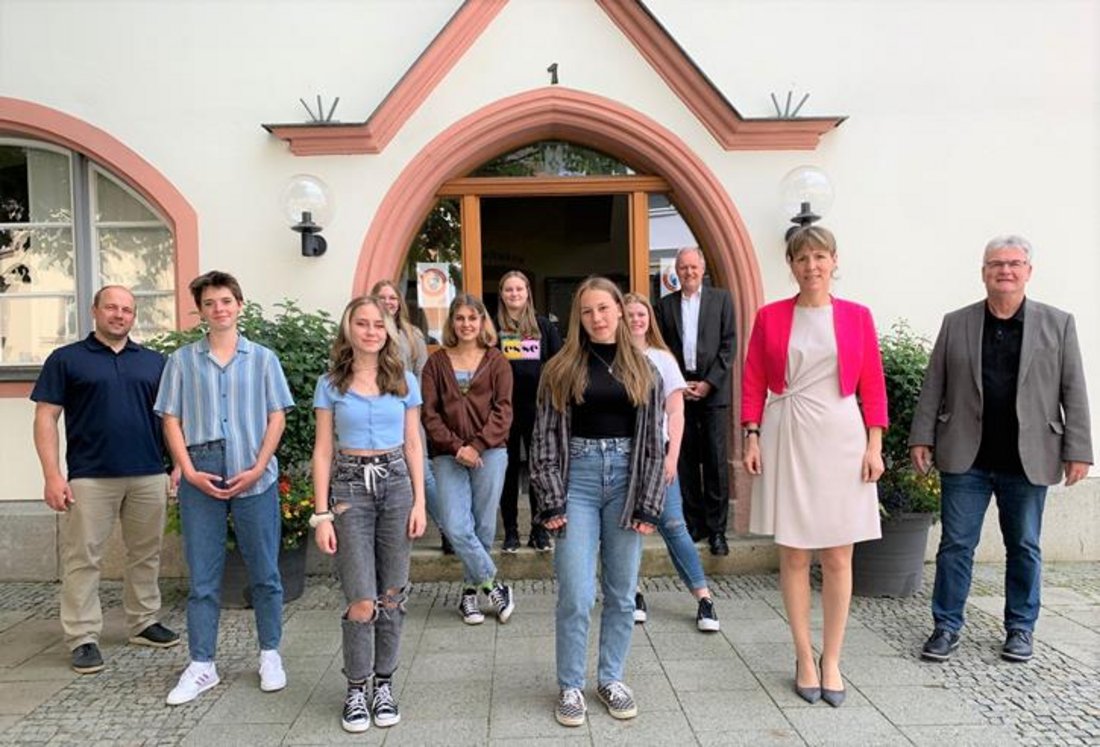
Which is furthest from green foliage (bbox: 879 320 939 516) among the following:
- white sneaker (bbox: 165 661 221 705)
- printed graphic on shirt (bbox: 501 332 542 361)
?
white sneaker (bbox: 165 661 221 705)

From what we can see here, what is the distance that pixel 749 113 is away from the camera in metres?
5.84

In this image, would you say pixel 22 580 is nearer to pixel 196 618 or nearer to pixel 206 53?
pixel 196 618

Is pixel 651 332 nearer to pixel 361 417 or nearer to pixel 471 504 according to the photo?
pixel 471 504

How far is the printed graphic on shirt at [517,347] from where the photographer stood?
489 cm

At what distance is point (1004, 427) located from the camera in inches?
156

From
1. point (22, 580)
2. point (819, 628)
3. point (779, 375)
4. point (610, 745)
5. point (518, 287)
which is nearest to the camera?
point (610, 745)

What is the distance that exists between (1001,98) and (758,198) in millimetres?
1919

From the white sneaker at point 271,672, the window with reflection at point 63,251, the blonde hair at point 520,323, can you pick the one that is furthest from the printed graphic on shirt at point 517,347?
the window with reflection at point 63,251

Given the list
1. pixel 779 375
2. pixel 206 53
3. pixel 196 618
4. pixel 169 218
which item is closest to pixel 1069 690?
pixel 779 375

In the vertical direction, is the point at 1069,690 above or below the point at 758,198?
below

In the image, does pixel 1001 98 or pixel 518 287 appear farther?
pixel 1001 98

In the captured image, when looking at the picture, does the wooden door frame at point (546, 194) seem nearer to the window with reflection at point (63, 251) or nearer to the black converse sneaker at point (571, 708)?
the window with reflection at point (63, 251)

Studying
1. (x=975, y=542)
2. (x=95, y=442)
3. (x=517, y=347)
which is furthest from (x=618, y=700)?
(x=95, y=442)

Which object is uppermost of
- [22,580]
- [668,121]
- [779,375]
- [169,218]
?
[668,121]
